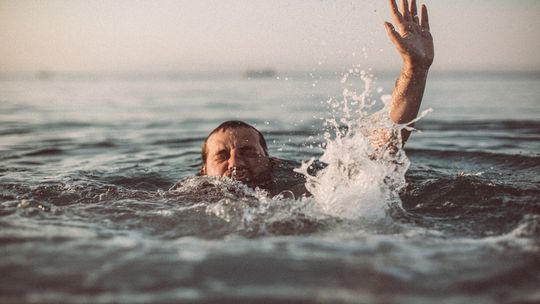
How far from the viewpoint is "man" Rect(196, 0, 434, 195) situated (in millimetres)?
4055

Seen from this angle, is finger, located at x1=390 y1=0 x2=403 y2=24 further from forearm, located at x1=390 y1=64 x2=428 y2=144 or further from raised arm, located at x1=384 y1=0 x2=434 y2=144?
forearm, located at x1=390 y1=64 x2=428 y2=144

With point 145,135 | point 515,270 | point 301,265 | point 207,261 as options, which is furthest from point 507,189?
point 145,135

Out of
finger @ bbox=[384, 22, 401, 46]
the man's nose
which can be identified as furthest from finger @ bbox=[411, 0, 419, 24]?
the man's nose

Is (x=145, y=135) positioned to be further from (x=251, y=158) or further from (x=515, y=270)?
(x=515, y=270)

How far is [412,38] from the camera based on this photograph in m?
4.08

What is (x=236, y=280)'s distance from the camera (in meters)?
2.19

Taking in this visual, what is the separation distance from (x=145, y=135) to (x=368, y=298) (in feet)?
25.3

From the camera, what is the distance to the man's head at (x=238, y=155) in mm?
4301

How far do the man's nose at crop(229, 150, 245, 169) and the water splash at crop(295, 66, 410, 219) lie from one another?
0.59 meters

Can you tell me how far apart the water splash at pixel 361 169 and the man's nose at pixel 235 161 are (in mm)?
587

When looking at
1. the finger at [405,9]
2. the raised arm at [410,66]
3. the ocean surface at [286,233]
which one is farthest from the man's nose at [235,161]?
the finger at [405,9]

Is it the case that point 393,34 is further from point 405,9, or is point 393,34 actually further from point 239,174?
point 239,174

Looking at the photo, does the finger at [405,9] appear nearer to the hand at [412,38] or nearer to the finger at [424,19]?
the hand at [412,38]

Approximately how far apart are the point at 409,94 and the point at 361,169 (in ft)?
2.71
